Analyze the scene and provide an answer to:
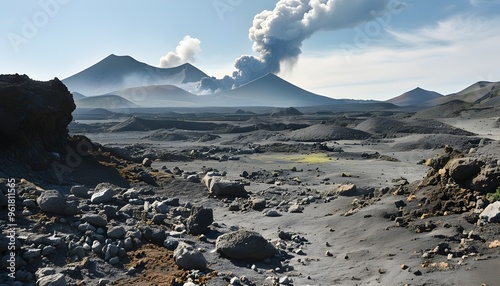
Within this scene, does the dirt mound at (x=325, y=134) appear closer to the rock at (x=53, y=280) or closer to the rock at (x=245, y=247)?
the rock at (x=245, y=247)

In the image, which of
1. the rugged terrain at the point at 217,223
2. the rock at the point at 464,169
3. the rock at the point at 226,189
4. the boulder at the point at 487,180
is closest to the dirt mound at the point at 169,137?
the rugged terrain at the point at 217,223

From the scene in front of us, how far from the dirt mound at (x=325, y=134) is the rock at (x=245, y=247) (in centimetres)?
3605

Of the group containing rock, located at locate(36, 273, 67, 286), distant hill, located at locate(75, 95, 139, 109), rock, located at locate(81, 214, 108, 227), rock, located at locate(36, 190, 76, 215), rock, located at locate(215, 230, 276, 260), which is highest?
distant hill, located at locate(75, 95, 139, 109)

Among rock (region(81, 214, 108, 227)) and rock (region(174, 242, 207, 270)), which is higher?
rock (region(81, 214, 108, 227))

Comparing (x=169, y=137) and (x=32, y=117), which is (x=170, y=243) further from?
(x=169, y=137)

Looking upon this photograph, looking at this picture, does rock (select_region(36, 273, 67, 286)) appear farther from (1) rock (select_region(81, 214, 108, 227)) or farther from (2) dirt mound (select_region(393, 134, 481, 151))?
(2) dirt mound (select_region(393, 134, 481, 151))

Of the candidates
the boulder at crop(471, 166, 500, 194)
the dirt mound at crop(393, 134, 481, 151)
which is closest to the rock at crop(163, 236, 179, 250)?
the boulder at crop(471, 166, 500, 194)

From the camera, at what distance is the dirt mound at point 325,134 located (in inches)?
1783

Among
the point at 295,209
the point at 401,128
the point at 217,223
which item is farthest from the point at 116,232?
the point at 401,128

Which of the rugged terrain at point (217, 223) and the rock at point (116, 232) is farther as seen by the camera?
the rock at point (116, 232)

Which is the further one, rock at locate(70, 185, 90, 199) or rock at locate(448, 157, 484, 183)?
rock at locate(70, 185, 90, 199)

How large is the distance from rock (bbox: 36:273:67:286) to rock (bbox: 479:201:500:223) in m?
7.98

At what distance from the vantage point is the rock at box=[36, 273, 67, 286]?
656 centimetres

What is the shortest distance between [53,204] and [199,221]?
3.28 m
